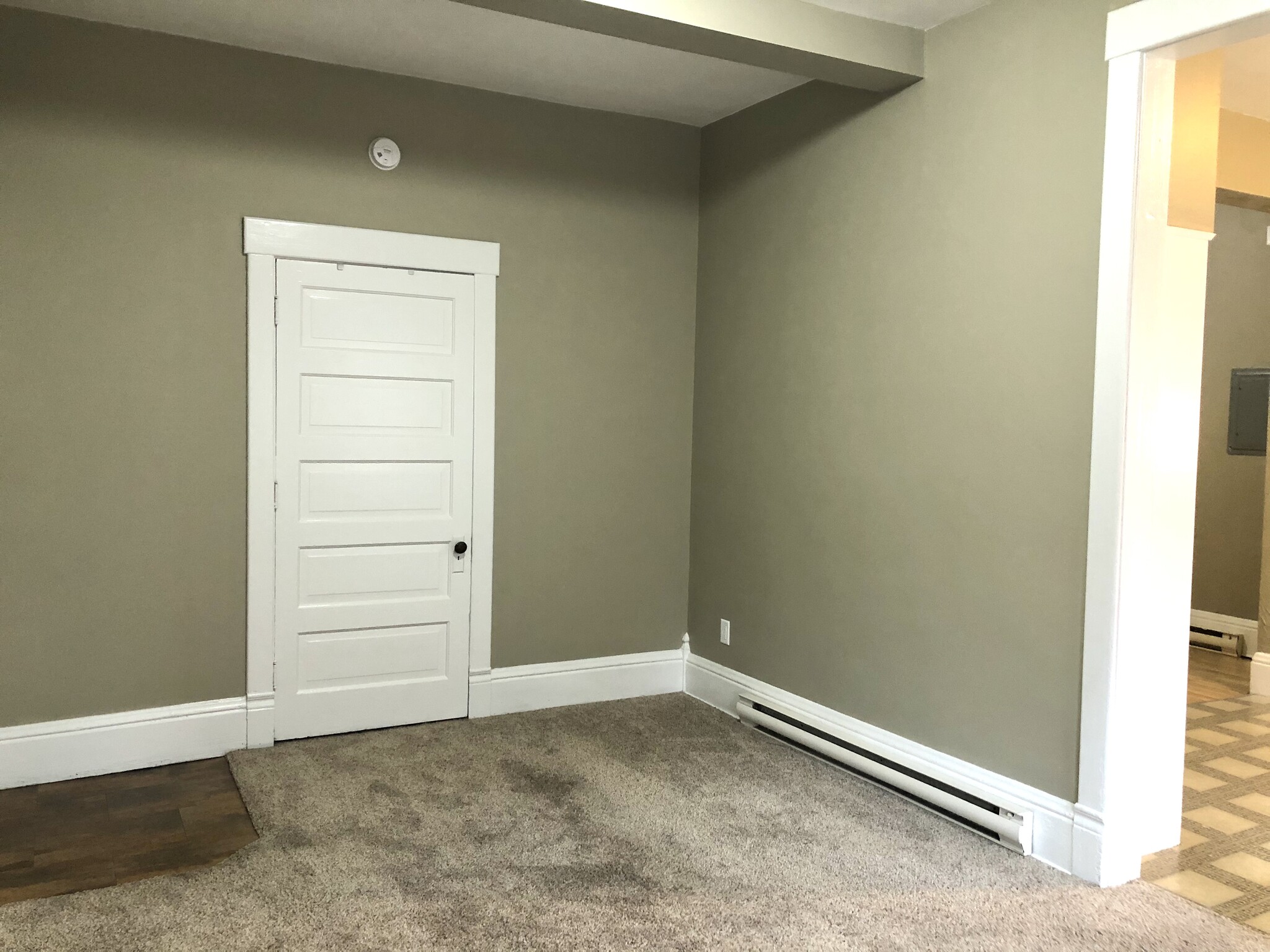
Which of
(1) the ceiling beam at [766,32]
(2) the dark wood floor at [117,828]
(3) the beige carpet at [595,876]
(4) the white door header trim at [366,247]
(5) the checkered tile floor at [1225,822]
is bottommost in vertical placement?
(2) the dark wood floor at [117,828]

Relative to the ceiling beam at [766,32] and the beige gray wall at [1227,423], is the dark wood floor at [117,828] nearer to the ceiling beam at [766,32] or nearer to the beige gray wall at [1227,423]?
the ceiling beam at [766,32]

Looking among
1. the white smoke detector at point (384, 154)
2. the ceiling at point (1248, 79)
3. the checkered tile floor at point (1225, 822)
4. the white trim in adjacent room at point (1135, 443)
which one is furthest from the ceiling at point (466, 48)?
the checkered tile floor at point (1225, 822)

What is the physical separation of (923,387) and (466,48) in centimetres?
218

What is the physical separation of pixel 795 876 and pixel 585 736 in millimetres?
1442

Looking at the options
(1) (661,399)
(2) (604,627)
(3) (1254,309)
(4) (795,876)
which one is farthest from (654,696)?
(3) (1254,309)

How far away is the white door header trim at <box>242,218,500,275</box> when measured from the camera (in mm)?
3887

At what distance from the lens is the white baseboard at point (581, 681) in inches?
177

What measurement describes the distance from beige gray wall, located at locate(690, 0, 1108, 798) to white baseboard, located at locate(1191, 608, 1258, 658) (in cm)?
343

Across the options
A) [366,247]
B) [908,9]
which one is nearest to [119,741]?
[366,247]

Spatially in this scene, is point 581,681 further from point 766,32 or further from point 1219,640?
point 1219,640

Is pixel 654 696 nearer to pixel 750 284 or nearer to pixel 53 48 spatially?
pixel 750 284

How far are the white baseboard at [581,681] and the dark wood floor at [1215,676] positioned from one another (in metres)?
2.51

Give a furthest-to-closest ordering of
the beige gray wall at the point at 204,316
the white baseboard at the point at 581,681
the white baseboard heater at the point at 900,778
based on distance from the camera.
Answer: the white baseboard at the point at 581,681, the beige gray wall at the point at 204,316, the white baseboard heater at the point at 900,778

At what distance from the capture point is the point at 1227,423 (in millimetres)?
6141
